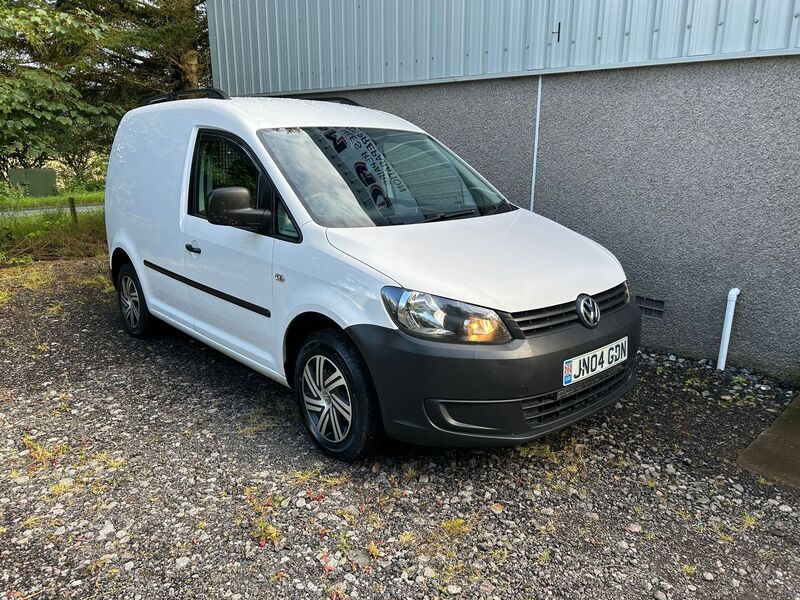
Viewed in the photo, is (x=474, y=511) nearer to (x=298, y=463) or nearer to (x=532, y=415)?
(x=532, y=415)

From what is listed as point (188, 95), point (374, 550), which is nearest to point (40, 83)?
point (188, 95)

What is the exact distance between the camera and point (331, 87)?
285 inches

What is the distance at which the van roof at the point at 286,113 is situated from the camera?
12.2 feet

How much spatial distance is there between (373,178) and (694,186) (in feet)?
8.85

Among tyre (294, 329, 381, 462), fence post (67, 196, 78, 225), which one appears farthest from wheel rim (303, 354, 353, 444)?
fence post (67, 196, 78, 225)

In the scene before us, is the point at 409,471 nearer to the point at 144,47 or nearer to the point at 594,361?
the point at 594,361

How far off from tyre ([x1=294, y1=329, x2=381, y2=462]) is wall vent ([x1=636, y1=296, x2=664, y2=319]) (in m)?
3.02

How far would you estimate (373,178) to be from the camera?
3.66 m

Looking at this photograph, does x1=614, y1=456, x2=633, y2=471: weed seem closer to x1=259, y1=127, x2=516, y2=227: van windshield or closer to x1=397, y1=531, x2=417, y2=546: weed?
x1=397, y1=531, x2=417, y2=546: weed

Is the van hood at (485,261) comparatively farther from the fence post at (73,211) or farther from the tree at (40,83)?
the fence post at (73,211)

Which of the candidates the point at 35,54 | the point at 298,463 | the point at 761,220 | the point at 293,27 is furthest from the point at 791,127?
the point at 35,54

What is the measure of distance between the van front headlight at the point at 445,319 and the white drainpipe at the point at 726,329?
8.82 feet

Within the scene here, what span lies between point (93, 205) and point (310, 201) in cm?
921

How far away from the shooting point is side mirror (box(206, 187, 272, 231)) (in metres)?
3.34
